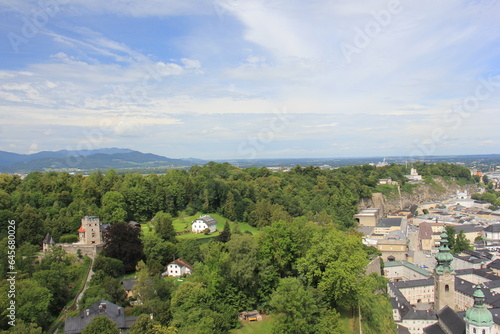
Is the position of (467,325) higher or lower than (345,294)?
lower

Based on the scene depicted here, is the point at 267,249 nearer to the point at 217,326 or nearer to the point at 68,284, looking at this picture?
the point at 217,326

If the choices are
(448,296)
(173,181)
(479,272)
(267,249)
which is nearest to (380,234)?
(479,272)

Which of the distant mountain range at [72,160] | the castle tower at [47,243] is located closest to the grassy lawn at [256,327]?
the castle tower at [47,243]

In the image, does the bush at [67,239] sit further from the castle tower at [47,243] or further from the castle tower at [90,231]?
the castle tower at [90,231]

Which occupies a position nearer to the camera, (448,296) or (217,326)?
(217,326)

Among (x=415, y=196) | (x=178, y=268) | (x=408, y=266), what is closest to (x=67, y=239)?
(x=178, y=268)
